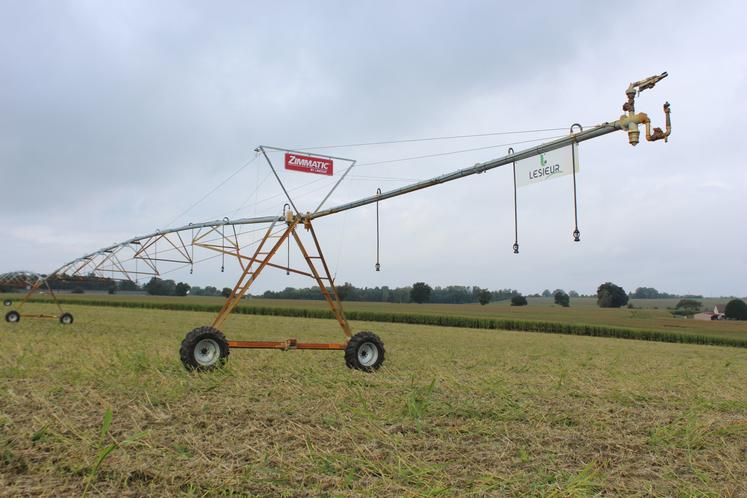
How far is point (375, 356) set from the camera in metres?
12.3

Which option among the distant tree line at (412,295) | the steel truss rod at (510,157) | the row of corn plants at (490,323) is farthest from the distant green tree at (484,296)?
the steel truss rod at (510,157)

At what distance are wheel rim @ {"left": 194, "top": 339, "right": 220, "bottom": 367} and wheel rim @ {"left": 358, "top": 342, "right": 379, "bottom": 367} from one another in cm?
316

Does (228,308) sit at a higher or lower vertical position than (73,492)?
higher

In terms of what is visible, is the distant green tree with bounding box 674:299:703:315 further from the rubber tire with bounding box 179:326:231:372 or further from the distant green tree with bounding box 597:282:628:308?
the rubber tire with bounding box 179:326:231:372

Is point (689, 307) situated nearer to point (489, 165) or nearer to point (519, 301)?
point (519, 301)

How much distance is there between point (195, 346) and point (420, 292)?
82825 mm

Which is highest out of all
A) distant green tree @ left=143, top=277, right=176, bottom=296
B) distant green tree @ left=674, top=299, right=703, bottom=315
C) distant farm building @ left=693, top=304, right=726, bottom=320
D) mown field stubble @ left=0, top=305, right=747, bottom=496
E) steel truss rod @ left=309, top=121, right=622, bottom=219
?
steel truss rod @ left=309, top=121, right=622, bottom=219

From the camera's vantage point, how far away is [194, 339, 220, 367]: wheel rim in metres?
10.6

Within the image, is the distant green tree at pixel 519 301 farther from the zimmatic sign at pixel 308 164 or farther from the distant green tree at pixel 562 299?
the zimmatic sign at pixel 308 164

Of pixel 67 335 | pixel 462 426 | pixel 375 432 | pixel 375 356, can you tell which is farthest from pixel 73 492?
pixel 67 335

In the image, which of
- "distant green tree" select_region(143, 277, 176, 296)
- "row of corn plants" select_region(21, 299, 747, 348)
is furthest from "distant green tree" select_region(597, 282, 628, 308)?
"distant green tree" select_region(143, 277, 176, 296)

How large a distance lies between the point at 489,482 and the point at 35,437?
4.90 meters

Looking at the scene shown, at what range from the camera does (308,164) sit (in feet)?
41.9

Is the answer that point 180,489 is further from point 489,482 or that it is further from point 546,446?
point 546,446
